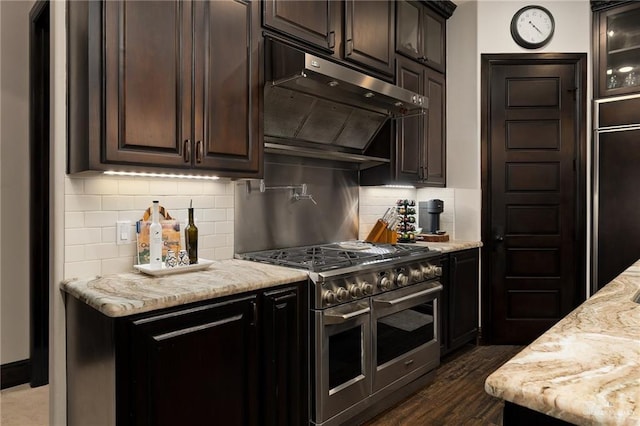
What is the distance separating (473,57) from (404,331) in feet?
8.41

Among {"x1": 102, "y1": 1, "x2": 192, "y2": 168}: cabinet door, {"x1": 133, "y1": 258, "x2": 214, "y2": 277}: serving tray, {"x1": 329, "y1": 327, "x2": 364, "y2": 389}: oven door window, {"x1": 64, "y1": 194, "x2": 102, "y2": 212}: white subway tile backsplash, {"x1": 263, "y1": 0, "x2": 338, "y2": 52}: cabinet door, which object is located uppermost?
{"x1": 263, "y1": 0, "x2": 338, "y2": 52}: cabinet door

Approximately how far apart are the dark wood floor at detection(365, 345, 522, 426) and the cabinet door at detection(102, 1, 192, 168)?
1958mm

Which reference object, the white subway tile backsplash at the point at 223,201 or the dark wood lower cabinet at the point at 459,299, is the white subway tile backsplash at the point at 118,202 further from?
the dark wood lower cabinet at the point at 459,299

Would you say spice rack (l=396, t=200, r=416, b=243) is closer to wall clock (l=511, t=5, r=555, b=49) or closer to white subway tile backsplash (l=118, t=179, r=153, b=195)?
wall clock (l=511, t=5, r=555, b=49)

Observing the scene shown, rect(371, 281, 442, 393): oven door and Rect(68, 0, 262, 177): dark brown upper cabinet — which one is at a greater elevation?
Rect(68, 0, 262, 177): dark brown upper cabinet

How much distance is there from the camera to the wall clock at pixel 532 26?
368 centimetres

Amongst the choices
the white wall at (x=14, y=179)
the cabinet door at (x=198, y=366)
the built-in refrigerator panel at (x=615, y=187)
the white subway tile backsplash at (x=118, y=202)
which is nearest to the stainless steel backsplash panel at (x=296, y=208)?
the white subway tile backsplash at (x=118, y=202)

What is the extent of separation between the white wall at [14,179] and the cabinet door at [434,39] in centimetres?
298

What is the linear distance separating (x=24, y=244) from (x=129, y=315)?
6.33 feet

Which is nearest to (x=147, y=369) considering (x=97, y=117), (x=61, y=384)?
(x=61, y=384)

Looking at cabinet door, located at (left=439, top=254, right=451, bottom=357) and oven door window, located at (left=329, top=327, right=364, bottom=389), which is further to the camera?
cabinet door, located at (left=439, top=254, right=451, bottom=357)

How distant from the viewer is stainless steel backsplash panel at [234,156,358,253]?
2682mm

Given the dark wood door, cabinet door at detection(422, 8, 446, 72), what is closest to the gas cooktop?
the dark wood door

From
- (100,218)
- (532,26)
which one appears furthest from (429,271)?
(532,26)
